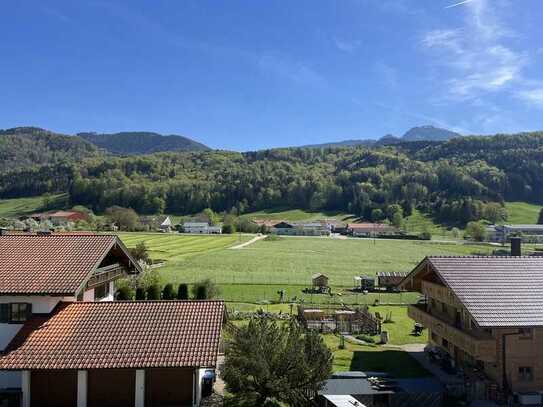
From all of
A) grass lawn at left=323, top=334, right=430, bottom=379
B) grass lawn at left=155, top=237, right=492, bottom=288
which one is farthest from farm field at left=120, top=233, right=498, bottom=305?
grass lawn at left=323, top=334, right=430, bottom=379

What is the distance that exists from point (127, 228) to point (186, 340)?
139970mm

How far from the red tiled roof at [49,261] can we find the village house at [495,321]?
1756 centimetres

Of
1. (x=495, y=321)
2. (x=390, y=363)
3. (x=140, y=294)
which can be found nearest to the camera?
(x=495, y=321)

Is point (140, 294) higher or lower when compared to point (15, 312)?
lower

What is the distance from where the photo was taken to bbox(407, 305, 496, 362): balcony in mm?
23719

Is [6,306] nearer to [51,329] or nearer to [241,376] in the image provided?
[51,329]

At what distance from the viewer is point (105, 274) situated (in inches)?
1002

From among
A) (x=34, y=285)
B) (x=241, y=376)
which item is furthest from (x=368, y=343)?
(x=34, y=285)

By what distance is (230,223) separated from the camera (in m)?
168

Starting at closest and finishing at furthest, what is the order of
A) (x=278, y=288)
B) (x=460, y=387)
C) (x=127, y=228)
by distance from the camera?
(x=460, y=387)
(x=278, y=288)
(x=127, y=228)

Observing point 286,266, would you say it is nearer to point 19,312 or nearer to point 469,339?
point 469,339

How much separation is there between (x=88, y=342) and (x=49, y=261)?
5113 millimetres

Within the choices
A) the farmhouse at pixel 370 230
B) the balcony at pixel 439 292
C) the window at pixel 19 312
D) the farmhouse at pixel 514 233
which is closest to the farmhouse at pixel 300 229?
the farmhouse at pixel 370 230

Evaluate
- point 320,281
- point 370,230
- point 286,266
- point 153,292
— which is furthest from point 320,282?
point 370,230
